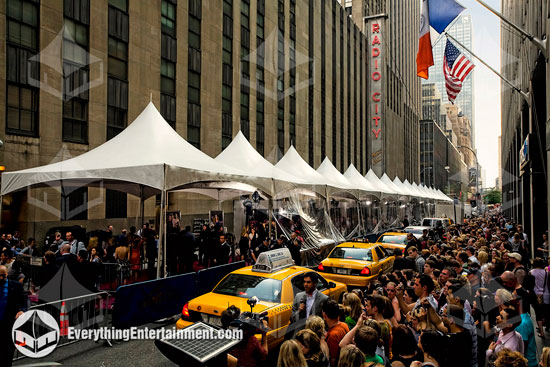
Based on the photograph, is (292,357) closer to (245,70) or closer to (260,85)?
(245,70)

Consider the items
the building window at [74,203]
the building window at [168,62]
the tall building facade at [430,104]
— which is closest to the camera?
the building window at [74,203]

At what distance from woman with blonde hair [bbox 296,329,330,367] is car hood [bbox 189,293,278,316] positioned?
270 centimetres

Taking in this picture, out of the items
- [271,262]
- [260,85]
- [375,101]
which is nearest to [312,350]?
[271,262]

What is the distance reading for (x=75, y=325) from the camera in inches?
317

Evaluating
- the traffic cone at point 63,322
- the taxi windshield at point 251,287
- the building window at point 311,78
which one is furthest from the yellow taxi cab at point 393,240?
the building window at point 311,78

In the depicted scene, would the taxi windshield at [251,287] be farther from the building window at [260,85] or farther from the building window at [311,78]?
the building window at [311,78]

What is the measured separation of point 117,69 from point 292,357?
22608 mm

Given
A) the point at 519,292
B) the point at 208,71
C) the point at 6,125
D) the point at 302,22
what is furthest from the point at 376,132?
the point at 519,292

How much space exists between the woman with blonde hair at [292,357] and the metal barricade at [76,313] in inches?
215

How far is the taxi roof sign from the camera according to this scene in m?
7.89

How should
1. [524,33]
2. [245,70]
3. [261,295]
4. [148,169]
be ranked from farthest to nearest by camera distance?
[245,70], [148,169], [524,33], [261,295]

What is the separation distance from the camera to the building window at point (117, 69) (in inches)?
870

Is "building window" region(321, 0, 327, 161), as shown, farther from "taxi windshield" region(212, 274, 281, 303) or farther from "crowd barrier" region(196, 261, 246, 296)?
"taxi windshield" region(212, 274, 281, 303)

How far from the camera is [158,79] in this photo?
2506 cm
